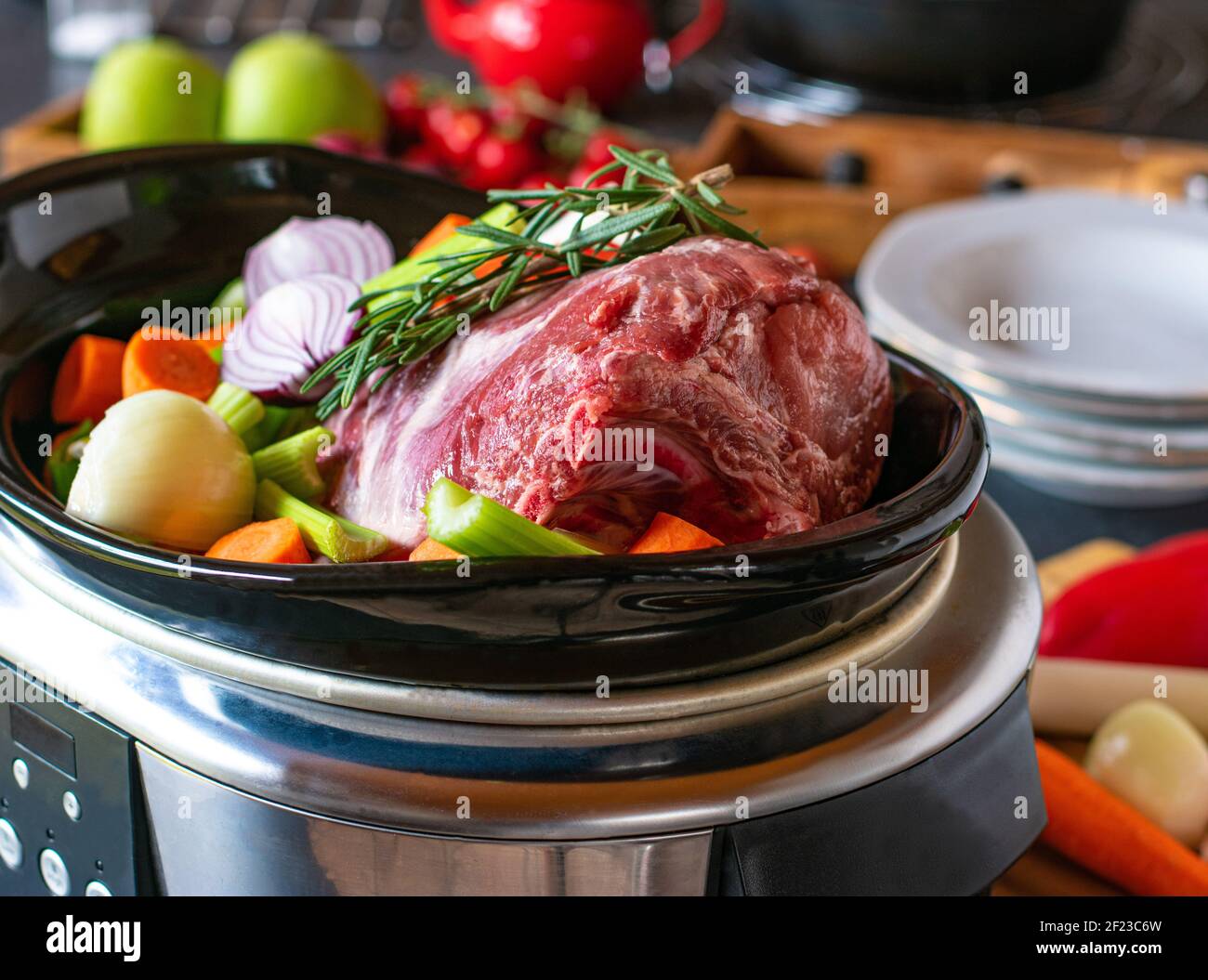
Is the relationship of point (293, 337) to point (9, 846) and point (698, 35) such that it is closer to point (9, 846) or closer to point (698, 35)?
point (9, 846)

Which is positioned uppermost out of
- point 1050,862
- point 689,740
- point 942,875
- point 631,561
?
point 631,561

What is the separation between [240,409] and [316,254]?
0.22m

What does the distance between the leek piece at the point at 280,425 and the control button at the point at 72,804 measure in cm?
28

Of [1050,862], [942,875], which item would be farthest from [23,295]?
[1050,862]

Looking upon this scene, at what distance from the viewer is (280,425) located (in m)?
1.03

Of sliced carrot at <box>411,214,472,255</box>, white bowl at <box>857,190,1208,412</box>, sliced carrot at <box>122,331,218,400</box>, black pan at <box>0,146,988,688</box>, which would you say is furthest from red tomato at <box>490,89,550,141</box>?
black pan at <box>0,146,988,688</box>

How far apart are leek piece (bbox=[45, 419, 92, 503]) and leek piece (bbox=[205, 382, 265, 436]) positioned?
4.6 inches

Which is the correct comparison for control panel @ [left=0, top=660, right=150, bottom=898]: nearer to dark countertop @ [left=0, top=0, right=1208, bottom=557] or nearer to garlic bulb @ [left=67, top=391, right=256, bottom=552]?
garlic bulb @ [left=67, top=391, right=256, bottom=552]

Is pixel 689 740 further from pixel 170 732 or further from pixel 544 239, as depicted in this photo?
pixel 544 239

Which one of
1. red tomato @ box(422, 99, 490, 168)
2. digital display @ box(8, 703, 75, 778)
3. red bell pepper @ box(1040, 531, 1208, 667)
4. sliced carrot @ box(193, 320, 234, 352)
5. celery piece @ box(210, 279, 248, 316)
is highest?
celery piece @ box(210, 279, 248, 316)

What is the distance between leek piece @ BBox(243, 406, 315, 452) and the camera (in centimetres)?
101

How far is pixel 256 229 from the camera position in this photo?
49.8 inches

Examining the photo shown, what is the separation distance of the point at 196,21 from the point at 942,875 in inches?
141

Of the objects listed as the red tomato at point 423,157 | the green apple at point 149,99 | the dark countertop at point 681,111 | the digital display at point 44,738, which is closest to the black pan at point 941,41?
the dark countertop at point 681,111
